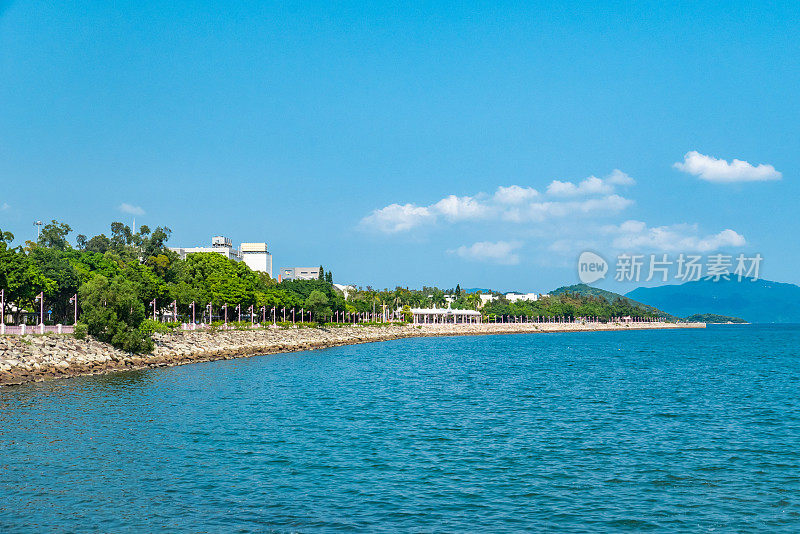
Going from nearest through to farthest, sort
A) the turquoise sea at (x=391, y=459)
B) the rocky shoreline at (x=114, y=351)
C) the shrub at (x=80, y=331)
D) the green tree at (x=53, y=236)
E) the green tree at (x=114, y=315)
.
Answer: the turquoise sea at (x=391, y=459)
the rocky shoreline at (x=114, y=351)
the shrub at (x=80, y=331)
the green tree at (x=114, y=315)
the green tree at (x=53, y=236)

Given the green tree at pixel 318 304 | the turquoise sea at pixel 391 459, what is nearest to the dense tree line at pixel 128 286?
the green tree at pixel 318 304

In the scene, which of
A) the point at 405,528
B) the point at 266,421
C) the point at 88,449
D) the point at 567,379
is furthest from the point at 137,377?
the point at 405,528

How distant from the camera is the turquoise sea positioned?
2145cm

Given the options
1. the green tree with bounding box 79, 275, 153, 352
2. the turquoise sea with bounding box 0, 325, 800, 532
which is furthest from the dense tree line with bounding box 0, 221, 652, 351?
the turquoise sea with bounding box 0, 325, 800, 532

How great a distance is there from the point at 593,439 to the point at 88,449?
24.4m

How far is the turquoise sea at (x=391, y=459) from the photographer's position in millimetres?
21453

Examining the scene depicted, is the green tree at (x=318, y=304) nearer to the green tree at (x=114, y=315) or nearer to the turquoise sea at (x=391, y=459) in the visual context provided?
the green tree at (x=114, y=315)

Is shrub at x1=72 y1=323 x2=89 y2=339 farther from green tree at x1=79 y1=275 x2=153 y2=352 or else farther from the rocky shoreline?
green tree at x1=79 y1=275 x2=153 y2=352

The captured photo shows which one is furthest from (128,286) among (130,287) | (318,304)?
(318,304)

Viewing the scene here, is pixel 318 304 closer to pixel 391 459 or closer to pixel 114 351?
pixel 114 351

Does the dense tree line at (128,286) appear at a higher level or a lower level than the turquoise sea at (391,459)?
higher

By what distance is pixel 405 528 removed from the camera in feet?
66.5

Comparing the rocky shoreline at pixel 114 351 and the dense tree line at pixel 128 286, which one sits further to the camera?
the dense tree line at pixel 128 286

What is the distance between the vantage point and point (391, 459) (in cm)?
2969
